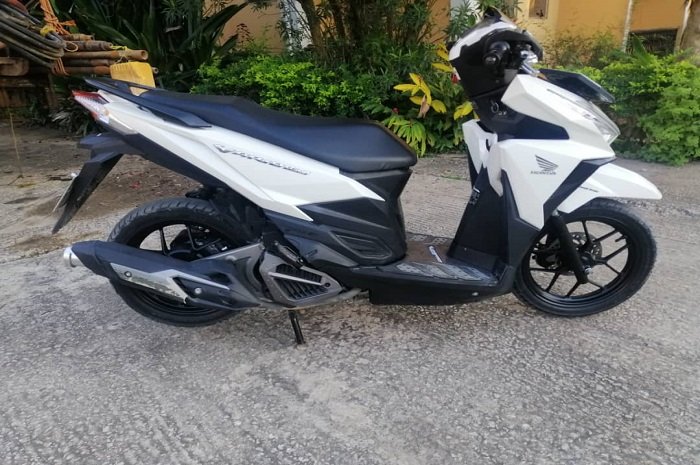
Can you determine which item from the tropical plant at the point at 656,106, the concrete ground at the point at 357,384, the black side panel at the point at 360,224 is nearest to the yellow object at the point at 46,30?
the concrete ground at the point at 357,384

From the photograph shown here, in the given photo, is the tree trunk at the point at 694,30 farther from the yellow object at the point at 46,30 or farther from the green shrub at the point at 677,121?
the yellow object at the point at 46,30

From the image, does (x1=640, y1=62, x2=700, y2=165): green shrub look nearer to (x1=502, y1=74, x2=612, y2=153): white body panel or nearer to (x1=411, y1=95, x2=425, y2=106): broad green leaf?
(x1=411, y1=95, x2=425, y2=106): broad green leaf

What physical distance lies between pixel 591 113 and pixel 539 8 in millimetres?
8211

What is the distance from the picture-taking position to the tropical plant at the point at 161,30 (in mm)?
6953

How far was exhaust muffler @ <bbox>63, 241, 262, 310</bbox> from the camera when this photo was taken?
217cm

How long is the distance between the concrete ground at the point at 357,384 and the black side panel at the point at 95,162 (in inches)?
28.1

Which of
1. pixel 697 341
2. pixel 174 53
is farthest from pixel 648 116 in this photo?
pixel 174 53

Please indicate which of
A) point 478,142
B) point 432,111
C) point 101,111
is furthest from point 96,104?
point 432,111

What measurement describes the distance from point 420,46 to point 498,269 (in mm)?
4051

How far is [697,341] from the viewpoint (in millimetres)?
2316

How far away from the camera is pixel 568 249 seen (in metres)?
2.35

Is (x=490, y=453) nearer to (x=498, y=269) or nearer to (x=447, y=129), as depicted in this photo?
(x=498, y=269)

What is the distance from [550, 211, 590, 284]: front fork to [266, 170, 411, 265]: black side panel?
685 mm

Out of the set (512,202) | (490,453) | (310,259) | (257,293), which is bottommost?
(490,453)
